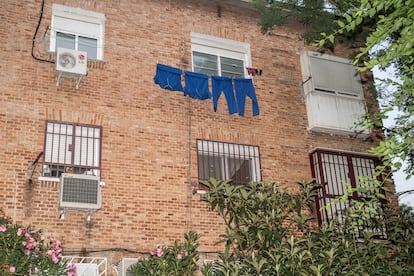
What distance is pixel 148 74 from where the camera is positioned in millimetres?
13711

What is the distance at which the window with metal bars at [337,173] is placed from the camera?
14031 mm

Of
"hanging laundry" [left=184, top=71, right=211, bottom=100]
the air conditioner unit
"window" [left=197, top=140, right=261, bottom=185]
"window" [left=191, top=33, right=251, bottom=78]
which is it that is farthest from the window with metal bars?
the air conditioner unit

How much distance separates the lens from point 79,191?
433 inches

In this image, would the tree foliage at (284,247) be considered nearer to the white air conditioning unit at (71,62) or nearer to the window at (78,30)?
the white air conditioning unit at (71,62)

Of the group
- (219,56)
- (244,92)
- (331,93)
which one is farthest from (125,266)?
(331,93)

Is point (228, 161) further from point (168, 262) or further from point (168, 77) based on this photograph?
point (168, 262)

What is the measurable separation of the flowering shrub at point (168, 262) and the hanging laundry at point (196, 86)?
432cm

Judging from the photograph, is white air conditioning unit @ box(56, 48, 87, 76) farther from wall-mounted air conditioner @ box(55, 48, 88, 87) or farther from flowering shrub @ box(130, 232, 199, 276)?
flowering shrub @ box(130, 232, 199, 276)

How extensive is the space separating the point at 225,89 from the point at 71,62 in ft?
13.6

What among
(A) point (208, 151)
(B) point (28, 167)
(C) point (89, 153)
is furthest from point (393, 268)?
(B) point (28, 167)

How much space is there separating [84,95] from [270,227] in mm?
5547

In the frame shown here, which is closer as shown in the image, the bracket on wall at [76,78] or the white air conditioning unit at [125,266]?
the white air conditioning unit at [125,266]

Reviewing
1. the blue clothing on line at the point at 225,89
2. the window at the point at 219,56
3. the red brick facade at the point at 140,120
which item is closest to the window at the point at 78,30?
the red brick facade at the point at 140,120

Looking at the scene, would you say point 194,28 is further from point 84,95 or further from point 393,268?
point 393,268
